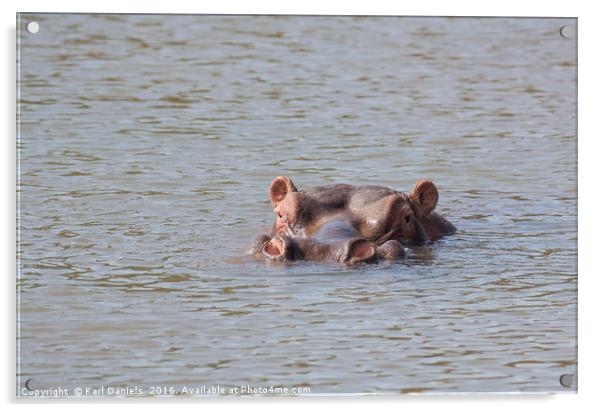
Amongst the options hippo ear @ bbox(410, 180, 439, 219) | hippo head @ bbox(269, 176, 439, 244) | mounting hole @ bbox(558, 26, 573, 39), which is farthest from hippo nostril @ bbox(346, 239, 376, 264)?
mounting hole @ bbox(558, 26, 573, 39)

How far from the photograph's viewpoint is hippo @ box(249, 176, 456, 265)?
11992 mm

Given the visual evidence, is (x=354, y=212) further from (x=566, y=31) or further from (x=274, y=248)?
(x=566, y=31)

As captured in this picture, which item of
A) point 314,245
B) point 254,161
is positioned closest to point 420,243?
point 314,245

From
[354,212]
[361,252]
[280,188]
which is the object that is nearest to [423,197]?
[354,212]

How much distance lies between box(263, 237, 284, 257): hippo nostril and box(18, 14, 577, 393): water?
0.12 metres

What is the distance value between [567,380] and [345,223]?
3301 millimetres

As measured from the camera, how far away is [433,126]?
14.8 m

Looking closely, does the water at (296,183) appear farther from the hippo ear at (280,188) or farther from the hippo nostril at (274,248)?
the hippo ear at (280,188)

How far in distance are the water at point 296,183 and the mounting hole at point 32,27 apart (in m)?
0.07

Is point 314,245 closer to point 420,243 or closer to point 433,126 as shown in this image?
point 420,243

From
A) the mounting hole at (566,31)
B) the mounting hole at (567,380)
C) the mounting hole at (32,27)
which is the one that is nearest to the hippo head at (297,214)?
the mounting hole at (566,31)

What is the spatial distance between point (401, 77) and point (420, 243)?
5.48 feet
